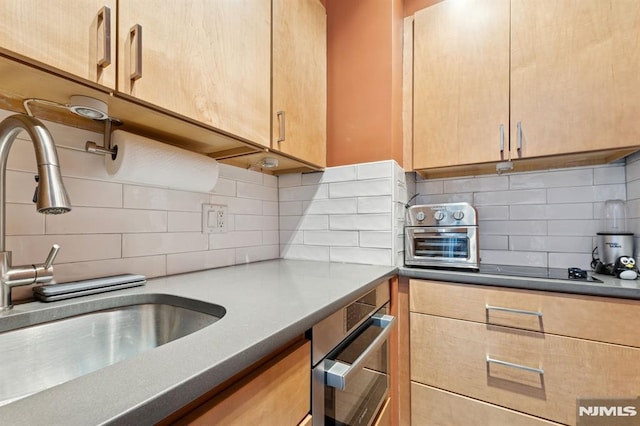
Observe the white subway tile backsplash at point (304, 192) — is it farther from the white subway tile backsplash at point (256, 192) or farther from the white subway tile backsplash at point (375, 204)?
the white subway tile backsplash at point (375, 204)

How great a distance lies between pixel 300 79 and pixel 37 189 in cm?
101

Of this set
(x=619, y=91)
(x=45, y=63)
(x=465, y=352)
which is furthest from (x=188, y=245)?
(x=619, y=91)

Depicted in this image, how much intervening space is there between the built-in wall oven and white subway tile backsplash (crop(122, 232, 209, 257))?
2.23 ft

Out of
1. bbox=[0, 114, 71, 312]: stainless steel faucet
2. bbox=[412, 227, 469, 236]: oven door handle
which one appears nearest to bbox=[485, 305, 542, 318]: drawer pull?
bbox=[412, 227, 469, 236]: oven door handle

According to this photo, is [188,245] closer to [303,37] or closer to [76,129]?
[76,129]

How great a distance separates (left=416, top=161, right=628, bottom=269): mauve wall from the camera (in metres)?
1.37

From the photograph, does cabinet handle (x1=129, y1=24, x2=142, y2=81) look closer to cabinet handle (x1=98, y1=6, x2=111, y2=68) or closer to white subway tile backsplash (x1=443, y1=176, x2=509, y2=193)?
cabinet handle (x1=98, y1=6, x2=111, y2=68)

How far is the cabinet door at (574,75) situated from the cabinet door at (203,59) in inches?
43.2

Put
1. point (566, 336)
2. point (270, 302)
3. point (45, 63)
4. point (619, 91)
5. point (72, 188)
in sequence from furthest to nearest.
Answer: point (619, 91), point (566, 336), point (72, 188), point (270, 302), point (45, 63)

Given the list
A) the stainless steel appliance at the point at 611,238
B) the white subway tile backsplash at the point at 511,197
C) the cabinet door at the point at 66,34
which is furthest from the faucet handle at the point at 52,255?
the stainless steel appliance at the point at 611,238

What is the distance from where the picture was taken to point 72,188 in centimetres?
83

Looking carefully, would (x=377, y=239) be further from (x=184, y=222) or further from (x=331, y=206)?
(x=184, y=222)

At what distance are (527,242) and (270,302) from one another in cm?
143

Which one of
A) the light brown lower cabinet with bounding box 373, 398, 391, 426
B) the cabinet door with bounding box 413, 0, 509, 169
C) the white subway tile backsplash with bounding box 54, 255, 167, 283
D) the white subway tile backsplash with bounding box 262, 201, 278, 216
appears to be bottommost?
the light brown lower cabinet with bounding box 373, 398, 391, 426
